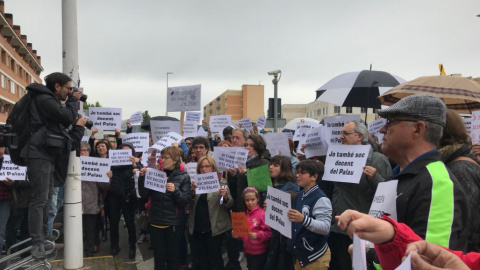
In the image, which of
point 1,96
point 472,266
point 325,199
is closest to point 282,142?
point 325,199

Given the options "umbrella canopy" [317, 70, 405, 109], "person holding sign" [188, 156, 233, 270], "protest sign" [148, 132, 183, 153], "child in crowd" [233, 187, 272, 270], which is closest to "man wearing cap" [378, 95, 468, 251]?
"child in crowd" [233, 187, 272, 270]

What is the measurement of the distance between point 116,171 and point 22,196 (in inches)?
58.9

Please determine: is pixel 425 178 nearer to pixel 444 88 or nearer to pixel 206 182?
pixel 206 182

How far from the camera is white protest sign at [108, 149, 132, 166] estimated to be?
251 inches

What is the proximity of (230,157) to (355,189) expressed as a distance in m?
2.35

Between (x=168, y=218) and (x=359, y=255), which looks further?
(x=168, y=218)

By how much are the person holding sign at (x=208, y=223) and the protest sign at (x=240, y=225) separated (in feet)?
2.24

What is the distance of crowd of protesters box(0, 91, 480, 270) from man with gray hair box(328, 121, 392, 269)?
0.04ft

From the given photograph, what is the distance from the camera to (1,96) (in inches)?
1876

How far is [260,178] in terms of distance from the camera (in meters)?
5.08

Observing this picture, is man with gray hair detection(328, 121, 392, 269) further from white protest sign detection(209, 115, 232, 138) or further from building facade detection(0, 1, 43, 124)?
building facade detection(0, 1, 43, 124)

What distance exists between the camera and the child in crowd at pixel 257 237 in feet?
15.6

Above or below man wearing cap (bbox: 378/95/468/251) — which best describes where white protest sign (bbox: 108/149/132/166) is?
below

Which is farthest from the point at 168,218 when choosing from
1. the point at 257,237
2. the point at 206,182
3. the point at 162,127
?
the point at 162,127
